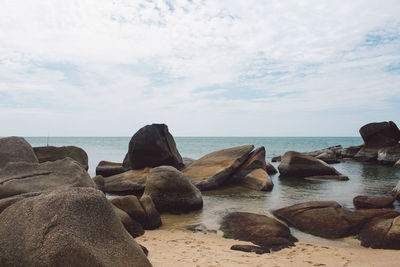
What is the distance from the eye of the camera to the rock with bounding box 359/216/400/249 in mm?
6059

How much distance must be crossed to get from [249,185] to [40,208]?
11064 mm

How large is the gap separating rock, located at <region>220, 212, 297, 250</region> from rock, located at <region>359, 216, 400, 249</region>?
1.44 meters

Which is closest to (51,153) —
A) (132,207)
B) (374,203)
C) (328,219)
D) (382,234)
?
(132,207)

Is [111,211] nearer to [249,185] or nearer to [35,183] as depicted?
[35,183]

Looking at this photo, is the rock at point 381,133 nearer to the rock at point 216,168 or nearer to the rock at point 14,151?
the rock at point 216,168

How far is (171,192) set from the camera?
939 cm

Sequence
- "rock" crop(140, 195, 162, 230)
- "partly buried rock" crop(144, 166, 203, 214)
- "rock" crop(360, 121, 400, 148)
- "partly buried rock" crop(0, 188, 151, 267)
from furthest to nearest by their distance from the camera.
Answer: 1. "rock" crop(360, 121, 400, 148)
2. "partly buried rock" crop(144, 166, 203, 214)
3. "rock" crop(140, 195, 162, 230)
4. "partly buried rock" crop(0, 188, 151, 267)

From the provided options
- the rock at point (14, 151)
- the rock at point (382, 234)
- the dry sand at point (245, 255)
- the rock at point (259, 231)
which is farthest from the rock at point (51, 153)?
the rock at point (382, 234)

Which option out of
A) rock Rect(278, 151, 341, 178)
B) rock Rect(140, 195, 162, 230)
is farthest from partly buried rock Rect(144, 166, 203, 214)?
rock Rect(278, 151, 341, 178)

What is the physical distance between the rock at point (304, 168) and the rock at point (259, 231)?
34.8ft

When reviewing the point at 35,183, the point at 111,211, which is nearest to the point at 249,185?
the point at 35,183

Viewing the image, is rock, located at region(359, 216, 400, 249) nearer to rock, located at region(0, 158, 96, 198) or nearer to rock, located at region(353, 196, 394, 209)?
rock, located at region(353, 196, 394, 209)

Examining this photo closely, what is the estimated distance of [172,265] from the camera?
497cm

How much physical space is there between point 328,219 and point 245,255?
2.91m
